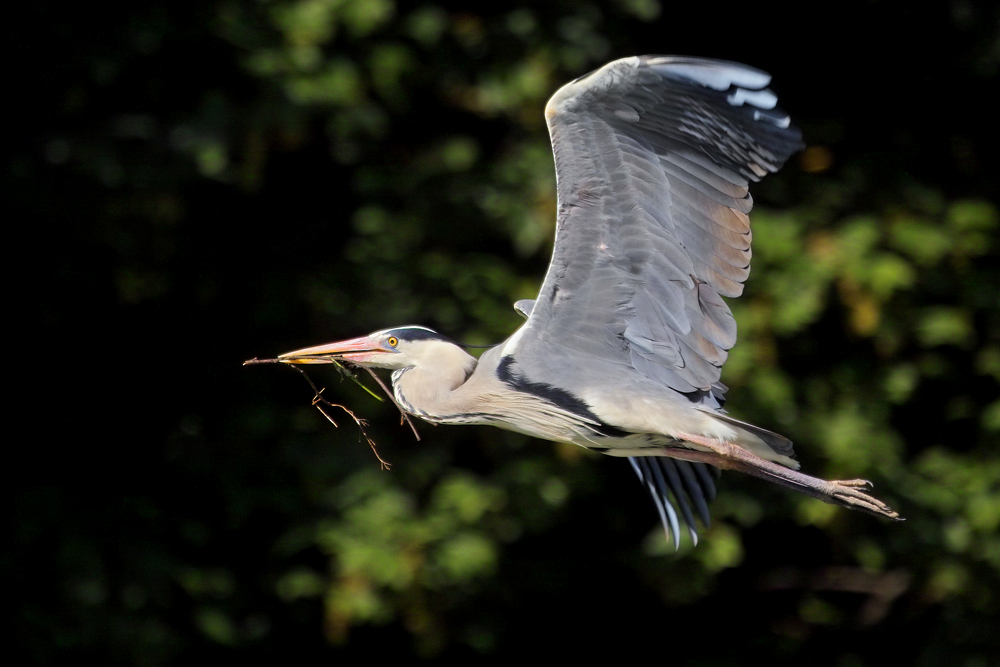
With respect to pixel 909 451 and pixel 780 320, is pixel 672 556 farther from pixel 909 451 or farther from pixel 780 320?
pixel 909 451

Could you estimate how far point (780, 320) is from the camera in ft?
14.2

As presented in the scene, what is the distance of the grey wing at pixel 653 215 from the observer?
→ 2.57 m

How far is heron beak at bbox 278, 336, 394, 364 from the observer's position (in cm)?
285

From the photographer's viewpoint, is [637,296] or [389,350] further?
[389,350]

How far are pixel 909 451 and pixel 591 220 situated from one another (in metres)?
3.11

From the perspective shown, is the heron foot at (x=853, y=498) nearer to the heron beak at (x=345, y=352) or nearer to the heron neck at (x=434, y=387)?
the heron neck at (x=434, y=387)

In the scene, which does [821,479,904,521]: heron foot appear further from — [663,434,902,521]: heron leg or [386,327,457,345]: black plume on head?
[386,327,457,345]: black plume on head

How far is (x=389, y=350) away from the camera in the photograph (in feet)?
9.41

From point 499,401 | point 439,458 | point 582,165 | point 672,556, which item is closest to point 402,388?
point 499,401

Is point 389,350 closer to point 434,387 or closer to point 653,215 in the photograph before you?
point 434,387

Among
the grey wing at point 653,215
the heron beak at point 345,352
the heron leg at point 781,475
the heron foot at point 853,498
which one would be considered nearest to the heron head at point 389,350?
the heron beak at point 345,352

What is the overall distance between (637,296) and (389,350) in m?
0.56

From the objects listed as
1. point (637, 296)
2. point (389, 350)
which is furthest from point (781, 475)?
point (389, 350)

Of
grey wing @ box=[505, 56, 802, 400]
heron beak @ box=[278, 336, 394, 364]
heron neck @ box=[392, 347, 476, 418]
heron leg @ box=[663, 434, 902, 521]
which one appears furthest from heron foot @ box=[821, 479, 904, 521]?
heron beak @ box=[278, 336, 394, 364]
